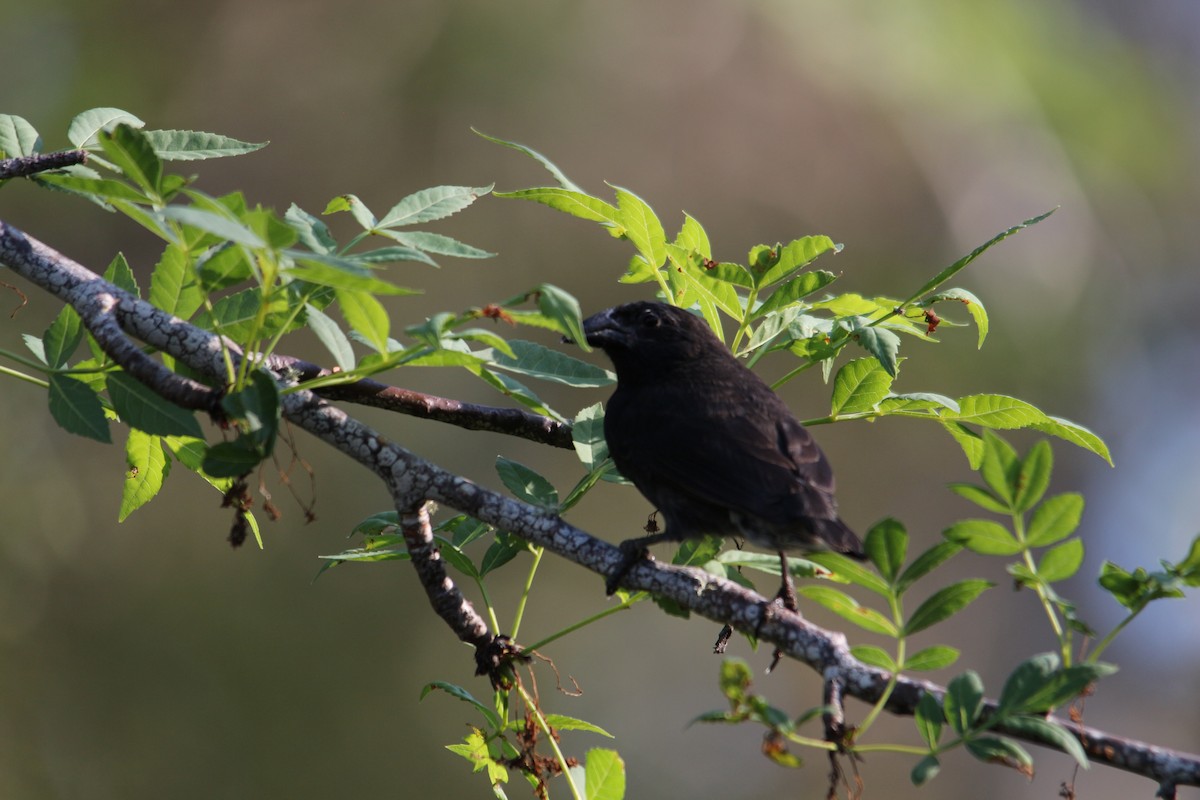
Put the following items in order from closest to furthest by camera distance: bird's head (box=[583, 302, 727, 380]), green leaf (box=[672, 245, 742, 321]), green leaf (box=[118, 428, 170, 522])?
green leaf (box=[118, 428, 170, 522]) < green leaf (box=[672, 245, 742, 321]) < bird's head (box=[583, 302, 727, 380])

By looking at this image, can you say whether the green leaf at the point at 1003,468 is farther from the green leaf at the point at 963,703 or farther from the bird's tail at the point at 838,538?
the bird's tail at the point at 838,538

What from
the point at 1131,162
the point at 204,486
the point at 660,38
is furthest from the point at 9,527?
the point at 1131,162

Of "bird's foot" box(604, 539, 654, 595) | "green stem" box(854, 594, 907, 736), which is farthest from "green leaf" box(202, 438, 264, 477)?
"green stem" box(854, 594, 907, 736)

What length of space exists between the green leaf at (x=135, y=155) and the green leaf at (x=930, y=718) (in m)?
1.64

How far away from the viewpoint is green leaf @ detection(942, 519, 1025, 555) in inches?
71.1

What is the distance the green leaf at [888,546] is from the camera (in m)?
1.85

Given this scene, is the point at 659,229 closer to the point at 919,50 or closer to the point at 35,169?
the point at 35,169

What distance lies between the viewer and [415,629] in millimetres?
11266

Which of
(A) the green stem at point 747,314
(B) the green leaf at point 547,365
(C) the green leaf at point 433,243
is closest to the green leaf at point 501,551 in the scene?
(B) the green leaf at point 547,365

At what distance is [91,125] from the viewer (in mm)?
2561

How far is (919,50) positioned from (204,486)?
981cm

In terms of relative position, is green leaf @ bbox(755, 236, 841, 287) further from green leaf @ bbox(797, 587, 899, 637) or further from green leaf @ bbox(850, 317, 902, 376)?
green leaf @ bbox(797, 587, 899, 637)

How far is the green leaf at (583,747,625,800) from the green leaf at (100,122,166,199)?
146 cm

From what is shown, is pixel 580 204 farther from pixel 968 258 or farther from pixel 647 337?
pixel 647 337
